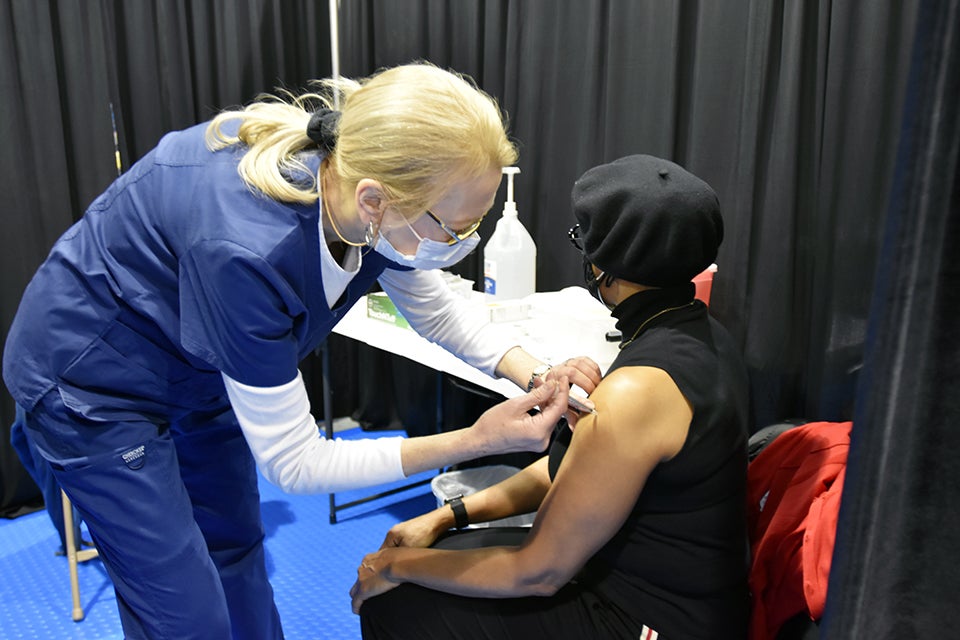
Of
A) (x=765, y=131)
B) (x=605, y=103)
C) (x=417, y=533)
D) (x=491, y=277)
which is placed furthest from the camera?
(x=491, y=277)

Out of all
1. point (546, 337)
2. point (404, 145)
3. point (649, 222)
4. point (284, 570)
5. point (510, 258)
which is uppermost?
point (404, 145)

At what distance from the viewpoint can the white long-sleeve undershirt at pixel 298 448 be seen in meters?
1.09

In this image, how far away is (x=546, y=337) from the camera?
2016 millimetres

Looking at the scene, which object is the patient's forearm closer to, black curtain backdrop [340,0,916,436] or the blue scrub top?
the blue scrub top

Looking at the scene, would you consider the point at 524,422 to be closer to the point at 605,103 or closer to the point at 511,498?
the point at 511,498

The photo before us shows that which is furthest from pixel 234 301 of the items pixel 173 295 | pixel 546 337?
pixel 546 337

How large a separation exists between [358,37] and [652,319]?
218 cm

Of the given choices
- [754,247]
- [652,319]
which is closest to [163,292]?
[652,319]

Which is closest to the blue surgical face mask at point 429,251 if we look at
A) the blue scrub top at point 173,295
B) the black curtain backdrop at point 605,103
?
the blue scrub top at point 173,295

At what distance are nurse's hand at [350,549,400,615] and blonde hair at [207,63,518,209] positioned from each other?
62 cm

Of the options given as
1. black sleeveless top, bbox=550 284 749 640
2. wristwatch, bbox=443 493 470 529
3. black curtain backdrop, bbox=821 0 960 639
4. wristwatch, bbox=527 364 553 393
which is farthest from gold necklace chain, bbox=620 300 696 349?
black curtain backdrop, bbox=821 0 960 639

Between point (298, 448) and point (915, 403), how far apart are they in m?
0.86

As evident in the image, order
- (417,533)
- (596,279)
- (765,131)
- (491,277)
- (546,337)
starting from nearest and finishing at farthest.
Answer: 1. (596,279)
2. (417,533)
3. (765,131)
4. (546,337)
5. (491,277)

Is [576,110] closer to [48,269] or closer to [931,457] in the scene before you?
[48,269]
